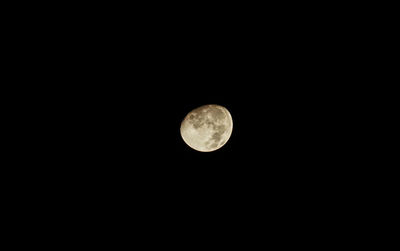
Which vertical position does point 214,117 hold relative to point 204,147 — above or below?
above

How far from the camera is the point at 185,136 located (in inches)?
119

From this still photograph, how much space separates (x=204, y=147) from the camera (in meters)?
3.03

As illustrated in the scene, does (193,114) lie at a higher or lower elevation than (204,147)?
higher

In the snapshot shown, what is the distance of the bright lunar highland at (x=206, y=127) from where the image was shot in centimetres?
291

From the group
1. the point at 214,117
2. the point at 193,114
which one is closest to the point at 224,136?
the point at 214,117

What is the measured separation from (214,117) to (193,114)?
0.29 m

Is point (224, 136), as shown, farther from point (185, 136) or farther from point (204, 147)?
point (185, 136)

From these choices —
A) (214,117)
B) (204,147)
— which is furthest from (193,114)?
(204,147)

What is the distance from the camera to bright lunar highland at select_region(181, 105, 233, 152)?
2.91 metres

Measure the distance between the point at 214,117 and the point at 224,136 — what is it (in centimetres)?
31

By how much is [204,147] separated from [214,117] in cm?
44

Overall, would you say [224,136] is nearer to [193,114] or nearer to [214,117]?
[214,117]

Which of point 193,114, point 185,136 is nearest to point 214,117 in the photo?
point 193,114

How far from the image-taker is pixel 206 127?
2.90 metres
